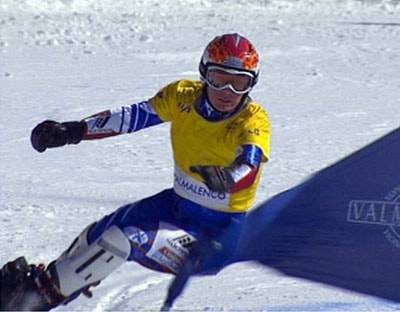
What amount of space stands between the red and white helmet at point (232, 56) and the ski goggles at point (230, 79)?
0.04ft

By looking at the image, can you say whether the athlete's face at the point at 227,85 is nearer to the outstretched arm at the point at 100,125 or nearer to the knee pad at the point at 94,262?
the outstretched arm at the point at 100,125

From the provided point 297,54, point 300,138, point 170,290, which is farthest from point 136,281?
point 297,54

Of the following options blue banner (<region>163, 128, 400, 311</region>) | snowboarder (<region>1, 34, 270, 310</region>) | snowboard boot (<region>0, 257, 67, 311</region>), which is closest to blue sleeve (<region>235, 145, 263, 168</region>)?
snowboarder (<region>1, 34, 270, 310</region>)

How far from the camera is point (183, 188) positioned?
16.3ft

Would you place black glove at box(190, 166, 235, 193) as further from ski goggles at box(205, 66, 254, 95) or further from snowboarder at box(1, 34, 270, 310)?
ski goggles at box(205, 66, 254, 95)

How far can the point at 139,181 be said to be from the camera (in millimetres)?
7727

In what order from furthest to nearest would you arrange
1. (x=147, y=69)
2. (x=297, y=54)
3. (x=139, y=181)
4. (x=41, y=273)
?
(x=297, y=54), (x=147, y=69), (x=139, y=181), (x=41, y=273)

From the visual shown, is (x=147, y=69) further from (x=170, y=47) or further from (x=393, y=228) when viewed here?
(x=393, y=228)

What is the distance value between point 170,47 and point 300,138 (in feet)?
14.8

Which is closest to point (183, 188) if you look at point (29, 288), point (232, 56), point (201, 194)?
point (201, 194)

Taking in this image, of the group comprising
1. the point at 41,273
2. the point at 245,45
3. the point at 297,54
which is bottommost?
the point at 297,54

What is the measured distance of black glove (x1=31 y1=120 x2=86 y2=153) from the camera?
16.0ft

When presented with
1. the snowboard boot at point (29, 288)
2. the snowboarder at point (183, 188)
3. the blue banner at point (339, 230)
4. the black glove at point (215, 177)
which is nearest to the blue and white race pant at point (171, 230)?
the snowboarder at point (183, 188)

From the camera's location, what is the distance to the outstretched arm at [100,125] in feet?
16.0
